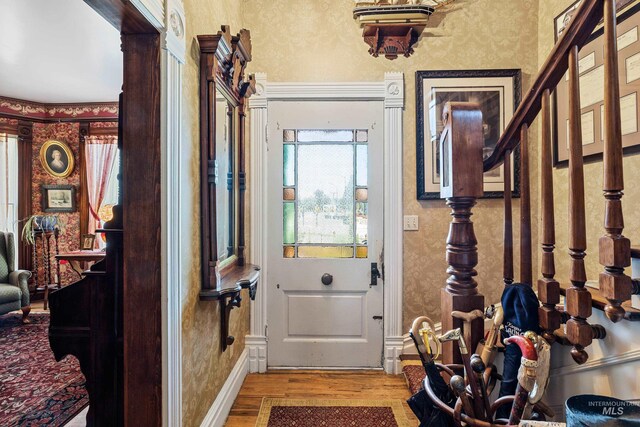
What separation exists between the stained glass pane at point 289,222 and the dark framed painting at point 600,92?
1882 millimetres

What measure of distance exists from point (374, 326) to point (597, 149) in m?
1.85

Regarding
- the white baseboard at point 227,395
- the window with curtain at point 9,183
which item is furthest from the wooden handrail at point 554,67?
the window with curtain at point 9,183

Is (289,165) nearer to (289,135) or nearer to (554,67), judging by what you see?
(289,135)

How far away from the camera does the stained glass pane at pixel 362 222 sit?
2693mm

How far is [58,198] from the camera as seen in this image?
5258 mm

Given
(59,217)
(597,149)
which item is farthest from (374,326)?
(59,217)

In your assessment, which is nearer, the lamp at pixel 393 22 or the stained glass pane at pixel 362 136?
the lamp at pixel 393 22

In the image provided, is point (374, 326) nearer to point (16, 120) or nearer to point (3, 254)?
point (3, 254)

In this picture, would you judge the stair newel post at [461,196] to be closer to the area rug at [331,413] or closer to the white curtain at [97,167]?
the area rug at [331,413]

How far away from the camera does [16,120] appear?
499 centimetres

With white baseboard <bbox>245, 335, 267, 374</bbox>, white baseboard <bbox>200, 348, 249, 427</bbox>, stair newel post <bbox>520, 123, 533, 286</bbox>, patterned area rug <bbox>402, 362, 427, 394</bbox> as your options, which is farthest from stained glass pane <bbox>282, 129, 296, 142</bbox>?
patterned area rug <bbox>402, 362, 427, 394</bbox>

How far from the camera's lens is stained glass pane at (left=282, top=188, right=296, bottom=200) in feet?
8.89

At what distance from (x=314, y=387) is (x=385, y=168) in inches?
64.9

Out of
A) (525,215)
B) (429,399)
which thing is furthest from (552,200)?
(429,399)
